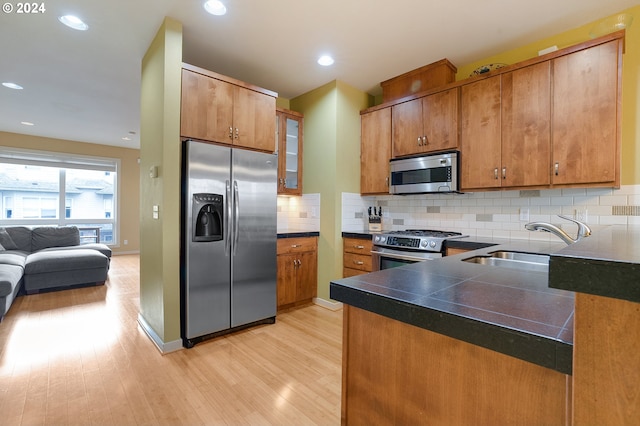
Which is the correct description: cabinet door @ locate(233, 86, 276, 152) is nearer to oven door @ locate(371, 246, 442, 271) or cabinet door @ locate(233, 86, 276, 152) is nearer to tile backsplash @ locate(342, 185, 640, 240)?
tile backsplash @ locate(342, 185, 640, 240)

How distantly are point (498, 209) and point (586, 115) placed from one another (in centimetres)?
102

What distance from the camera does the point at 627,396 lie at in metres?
0.47

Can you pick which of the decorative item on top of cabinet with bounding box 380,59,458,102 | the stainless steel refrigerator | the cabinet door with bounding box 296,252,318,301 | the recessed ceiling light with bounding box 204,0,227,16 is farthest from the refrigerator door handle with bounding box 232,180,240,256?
the decorative item on top of cabinet with bounding box 380,59,458,102

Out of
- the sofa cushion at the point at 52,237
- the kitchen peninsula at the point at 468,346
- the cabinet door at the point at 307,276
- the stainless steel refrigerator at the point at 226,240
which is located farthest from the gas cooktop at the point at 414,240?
the sofa cushion at the point at 52,237

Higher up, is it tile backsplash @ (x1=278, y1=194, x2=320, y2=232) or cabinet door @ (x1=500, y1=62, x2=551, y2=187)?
cabinet door @ (x1=500, y1=62, x2=551, y2=187)

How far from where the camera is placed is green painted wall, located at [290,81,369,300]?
11.7 ft

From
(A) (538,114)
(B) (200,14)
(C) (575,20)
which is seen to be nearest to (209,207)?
(B) (200,14)

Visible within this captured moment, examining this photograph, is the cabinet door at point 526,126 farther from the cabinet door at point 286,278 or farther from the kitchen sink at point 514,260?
the cabinet door at point 286,278

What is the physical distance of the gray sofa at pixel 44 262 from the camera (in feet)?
11.6

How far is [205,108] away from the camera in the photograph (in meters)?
2.68

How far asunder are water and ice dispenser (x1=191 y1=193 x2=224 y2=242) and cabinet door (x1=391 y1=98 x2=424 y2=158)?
2006 mm

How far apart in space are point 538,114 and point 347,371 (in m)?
2.63

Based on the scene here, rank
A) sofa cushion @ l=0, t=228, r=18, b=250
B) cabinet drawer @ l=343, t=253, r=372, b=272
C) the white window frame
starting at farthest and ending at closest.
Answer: the white window frame → sofa cushion @ l=0, t=228, r=18, b=250 → cabinet drawer @ l=343, t=253, r=372, b=272

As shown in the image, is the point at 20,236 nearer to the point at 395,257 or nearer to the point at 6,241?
the point at 6,241
